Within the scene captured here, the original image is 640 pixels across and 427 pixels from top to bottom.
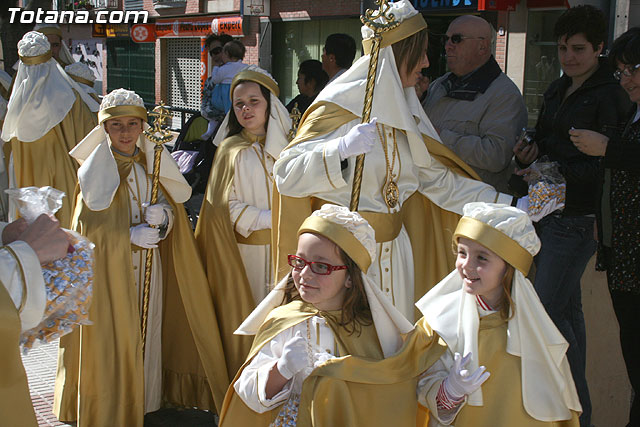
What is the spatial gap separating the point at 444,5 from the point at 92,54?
63.4ft

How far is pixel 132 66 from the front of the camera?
2708cm

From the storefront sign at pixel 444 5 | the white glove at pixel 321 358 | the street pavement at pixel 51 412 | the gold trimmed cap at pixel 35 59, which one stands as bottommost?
the street pavement at pixel 51 412

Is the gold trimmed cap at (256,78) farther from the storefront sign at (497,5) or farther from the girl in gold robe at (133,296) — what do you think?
the storefront sign at (497,5)

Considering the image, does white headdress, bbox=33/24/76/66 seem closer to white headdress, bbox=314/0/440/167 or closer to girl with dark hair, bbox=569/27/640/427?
white headdress, bbox=314/0/440/167

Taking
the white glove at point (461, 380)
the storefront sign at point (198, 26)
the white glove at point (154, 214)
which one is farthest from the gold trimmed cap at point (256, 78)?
the storefront sign at point (198, 26)

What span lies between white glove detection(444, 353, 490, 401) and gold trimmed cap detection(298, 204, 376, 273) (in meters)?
0.50

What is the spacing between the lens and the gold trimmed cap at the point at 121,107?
4652mm

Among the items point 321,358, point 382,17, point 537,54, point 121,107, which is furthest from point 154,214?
point 537,54

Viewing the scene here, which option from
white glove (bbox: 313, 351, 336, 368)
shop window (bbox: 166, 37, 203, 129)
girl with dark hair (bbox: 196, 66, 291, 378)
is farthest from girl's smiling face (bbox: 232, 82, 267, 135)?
shop window (bbox: 166, 37, 203, 129)

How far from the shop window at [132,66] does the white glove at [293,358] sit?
23.9 meters

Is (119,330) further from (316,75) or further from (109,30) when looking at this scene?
(109,30)

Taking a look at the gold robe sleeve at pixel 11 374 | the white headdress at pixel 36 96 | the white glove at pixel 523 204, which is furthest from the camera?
the white headdress at pixel 36 96

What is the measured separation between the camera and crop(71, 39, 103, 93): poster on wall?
28.6 meters

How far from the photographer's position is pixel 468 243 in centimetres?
306
